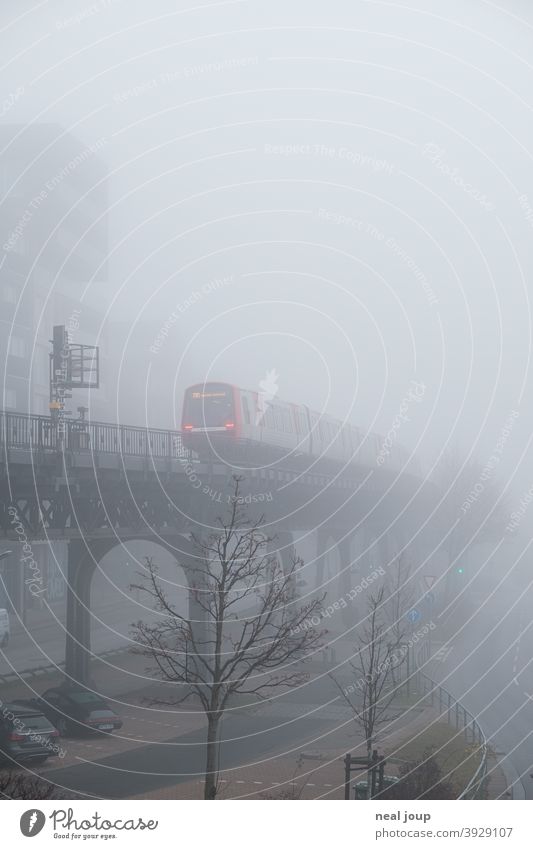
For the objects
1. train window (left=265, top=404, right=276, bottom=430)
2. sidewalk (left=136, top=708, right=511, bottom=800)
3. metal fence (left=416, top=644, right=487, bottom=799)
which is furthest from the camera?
train window (left=265, top=404, right=276, bottom=430)

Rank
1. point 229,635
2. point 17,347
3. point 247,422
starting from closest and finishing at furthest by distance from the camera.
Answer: point 229,635, point 247,422, point 17,347

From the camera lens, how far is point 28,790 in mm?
18047

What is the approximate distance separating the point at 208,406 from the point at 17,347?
34.1 m

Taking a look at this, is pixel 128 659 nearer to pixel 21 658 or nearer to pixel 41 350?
pixel 21 658

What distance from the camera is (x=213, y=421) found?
144 ft

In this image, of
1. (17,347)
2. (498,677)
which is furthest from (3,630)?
(17,347)

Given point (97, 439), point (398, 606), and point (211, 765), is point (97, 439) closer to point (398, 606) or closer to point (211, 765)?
point (398, 606)

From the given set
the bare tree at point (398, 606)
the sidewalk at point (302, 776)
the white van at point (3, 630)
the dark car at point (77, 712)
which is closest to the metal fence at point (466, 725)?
the sidewalk at point (302, 776)

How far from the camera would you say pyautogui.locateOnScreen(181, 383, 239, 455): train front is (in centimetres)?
4372

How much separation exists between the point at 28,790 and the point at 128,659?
3557 centimetres

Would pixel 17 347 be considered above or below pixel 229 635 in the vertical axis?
above

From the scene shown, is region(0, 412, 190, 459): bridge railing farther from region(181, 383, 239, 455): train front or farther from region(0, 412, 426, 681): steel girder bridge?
region(181, 383, 239, 455): train front

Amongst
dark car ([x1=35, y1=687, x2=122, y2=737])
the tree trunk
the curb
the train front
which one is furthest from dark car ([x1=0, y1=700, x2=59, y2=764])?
the train front

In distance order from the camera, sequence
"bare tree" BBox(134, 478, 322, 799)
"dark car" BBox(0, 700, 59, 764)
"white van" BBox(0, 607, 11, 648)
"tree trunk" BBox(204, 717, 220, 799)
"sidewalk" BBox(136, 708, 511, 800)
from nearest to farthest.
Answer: "tree trunk" BBox(204, 717, 220, 799) → "bare tree" BBox(134, 478, 322, 799) → "sidewalk" BBox(136, 708, 511, 800) → "dark car" BBox(0, 700, 59, 764) → "white van" BBox(0, 607, 11, 648)
